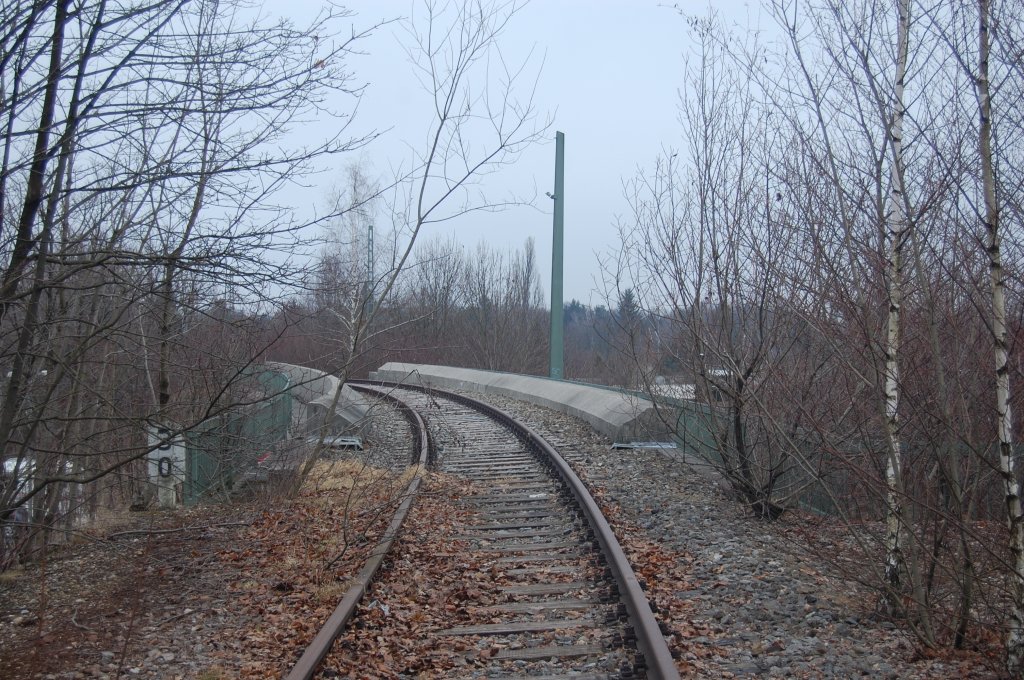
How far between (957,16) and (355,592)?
5.58 m

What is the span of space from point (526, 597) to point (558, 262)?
18519 mm

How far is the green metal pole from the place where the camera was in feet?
81.5

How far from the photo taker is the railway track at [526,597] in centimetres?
549

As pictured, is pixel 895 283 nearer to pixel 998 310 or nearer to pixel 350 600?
pixel 998 310

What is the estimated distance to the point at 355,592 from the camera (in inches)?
262

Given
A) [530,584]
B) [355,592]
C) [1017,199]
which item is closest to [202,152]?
[355,592]

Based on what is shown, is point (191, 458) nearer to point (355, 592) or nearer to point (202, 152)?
point (355, 592)

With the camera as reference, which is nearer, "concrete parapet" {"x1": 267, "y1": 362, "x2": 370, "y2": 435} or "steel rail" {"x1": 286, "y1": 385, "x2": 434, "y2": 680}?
"steel rail" {"x1": 286, "y1": 385, "x2": 434, "y2": 680}

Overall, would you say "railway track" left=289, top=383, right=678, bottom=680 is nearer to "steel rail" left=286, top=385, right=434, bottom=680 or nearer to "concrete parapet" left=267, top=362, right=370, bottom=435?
"steel rail" left=286, top=385, right=434, bottom=680

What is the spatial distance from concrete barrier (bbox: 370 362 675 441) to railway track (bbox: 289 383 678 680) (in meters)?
1.84

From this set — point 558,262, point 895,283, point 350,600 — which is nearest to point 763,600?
point 895,283

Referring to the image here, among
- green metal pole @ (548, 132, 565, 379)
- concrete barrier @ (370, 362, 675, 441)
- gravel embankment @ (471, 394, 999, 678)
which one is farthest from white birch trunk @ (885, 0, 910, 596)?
green metal pole @ (548, 132, 565, 379)

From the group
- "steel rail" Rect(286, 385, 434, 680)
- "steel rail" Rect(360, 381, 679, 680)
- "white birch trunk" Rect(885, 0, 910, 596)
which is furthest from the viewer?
"white birch trunk" Rect(885, 0, 910, 596)

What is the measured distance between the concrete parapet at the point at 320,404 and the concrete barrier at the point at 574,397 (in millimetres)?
1042
